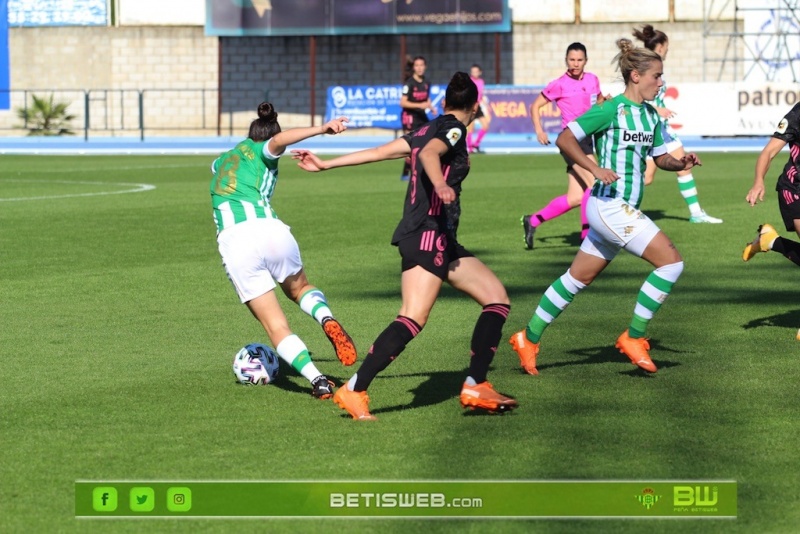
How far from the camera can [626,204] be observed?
8.16 metres

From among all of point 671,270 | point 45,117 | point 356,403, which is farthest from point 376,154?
point 45,117

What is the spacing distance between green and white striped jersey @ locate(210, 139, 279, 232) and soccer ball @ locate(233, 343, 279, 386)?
2.37ft

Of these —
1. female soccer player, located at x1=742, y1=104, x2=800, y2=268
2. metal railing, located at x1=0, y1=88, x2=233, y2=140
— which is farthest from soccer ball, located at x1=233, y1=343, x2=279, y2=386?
metal railing, located at x1=0, y1=88, x2=233, y2=140

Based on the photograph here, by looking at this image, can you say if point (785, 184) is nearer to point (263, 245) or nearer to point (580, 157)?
point (580, 157)

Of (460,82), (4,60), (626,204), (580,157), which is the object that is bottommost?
(626,204)

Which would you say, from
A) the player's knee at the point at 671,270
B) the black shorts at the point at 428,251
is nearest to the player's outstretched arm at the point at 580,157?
the player's knee at the point at 671,270

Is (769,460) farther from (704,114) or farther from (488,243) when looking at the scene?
(704,114)

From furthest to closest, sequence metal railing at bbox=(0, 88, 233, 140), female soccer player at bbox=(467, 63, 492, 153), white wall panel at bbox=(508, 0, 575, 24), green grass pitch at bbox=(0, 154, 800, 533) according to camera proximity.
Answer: metal railing at bbox=(0, 88, 233, 140), white wall panel at bbox=(508, 0, 575, 24), female soccer player at bbox=(467, 63, 492, 153), green grass pitch at bbox=(0, 154, 800, 533)

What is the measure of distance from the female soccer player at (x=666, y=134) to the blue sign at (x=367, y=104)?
26322 millimetres

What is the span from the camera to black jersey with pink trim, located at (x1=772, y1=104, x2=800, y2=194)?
912 cm

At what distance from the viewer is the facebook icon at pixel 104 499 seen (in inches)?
220

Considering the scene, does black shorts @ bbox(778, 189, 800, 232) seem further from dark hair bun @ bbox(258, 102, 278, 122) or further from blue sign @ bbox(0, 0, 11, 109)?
blue sign @ bbox(0, 0, 11, 109)

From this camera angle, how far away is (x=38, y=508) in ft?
18.3

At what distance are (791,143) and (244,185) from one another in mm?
3651
